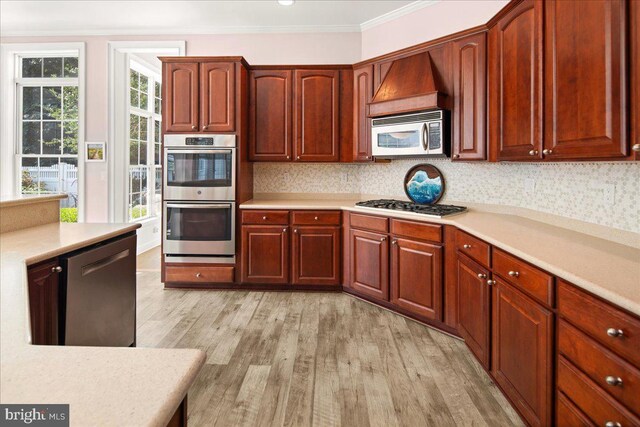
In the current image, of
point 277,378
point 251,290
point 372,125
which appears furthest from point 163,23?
point 277,378

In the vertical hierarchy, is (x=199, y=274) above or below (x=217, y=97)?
below

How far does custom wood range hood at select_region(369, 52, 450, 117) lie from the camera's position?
3346 mm

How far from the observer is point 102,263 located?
2.19 m

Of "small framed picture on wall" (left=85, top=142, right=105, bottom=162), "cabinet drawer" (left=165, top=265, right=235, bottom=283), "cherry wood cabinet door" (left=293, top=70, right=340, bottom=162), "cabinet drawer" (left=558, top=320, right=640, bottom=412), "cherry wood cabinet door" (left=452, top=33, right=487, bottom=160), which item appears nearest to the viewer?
"cabinet drawer" (left=558, top=320, right=640, bottom=412)

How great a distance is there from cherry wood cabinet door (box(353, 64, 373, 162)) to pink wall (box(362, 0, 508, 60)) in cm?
51

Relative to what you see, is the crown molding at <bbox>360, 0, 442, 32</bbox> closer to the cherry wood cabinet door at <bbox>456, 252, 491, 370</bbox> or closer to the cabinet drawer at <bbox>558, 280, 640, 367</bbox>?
the cherry wood cabinet door at <bbox>456, 252, 491, 370</bbox>

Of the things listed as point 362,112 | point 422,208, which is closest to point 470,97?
point 422,208

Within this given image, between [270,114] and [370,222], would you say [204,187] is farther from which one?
[370,222]

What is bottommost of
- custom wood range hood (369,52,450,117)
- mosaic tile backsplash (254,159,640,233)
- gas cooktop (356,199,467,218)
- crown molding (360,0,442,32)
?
gas cooktop (356,199,467,218)

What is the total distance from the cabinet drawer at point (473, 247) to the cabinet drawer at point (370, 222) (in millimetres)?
806

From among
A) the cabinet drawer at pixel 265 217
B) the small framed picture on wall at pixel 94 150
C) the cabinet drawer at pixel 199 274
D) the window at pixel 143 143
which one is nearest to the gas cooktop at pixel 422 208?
the cabinet drawer at pixel 265 217

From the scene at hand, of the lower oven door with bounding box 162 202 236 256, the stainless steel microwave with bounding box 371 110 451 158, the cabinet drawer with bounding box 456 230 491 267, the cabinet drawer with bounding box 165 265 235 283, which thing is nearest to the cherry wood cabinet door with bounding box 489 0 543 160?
the stainless steel microwave with bounding box 371 110 451 158

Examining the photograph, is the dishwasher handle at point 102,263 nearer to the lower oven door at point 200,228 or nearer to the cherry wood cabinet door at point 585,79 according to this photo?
the lower oven door at point 200,228

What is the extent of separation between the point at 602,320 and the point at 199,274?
3.65 metres
